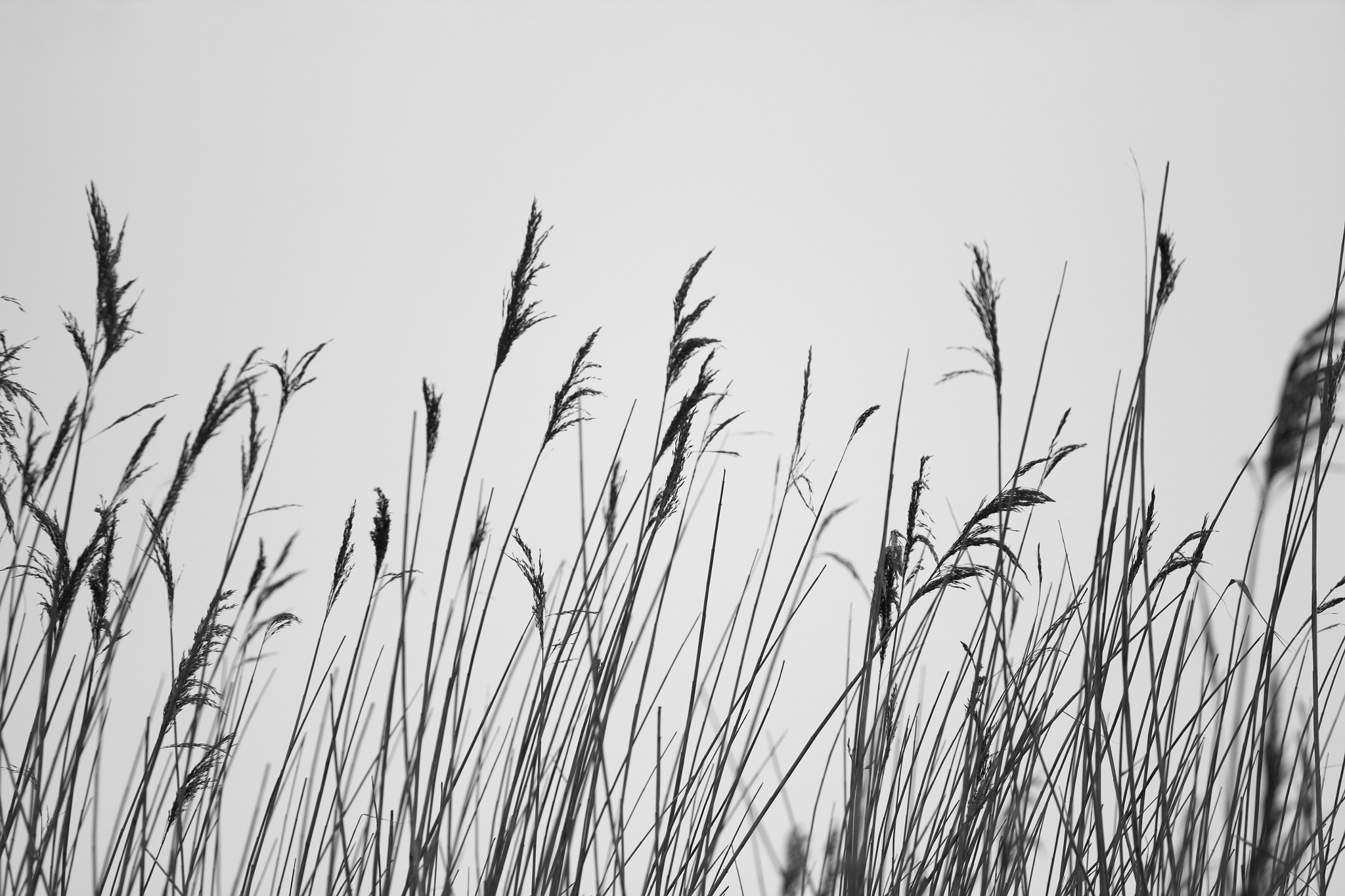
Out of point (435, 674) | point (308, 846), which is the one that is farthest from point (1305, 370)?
point (308, 846)

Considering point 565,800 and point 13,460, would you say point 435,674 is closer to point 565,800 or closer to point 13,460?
point 565,800

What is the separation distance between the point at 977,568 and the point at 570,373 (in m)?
0.69

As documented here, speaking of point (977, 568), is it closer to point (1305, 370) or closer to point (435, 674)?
point (1305, 370)

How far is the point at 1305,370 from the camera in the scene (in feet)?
2.98

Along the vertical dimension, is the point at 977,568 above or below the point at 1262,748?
above

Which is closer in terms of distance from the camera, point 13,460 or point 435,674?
point 435,674

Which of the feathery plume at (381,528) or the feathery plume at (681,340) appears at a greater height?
the feathery plume at (681,340)

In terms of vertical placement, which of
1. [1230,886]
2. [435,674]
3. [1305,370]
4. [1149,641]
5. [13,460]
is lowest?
[1230,886]

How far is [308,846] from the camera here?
1.50m

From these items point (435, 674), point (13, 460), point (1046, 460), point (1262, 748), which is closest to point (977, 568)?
point (1046, 460)

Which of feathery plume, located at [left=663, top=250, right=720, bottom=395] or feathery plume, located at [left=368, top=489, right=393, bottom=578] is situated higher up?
feathery plume, located at [left=663, top=250, right=720, bottom=395]

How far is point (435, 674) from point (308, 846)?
0.38m

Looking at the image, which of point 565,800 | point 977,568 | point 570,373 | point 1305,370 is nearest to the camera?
point 1305,370

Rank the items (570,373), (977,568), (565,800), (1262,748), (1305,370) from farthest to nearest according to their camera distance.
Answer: (570,373) < (565,800) < (977,568) < (1262,748) < (1305,370)
